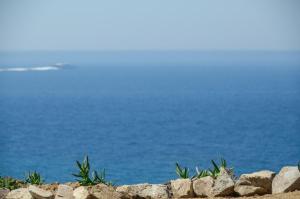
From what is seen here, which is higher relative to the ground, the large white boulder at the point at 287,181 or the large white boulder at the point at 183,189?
the large white boulder at the point at 287,181

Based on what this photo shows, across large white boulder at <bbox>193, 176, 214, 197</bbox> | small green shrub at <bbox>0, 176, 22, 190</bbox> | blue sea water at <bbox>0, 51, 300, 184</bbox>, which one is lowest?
blue sea water at <bbox>0, 51, 300, 184</bbox>

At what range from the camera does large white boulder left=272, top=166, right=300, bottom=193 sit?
37.4 feet

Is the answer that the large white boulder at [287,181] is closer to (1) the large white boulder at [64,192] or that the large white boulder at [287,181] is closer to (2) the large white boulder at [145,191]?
(2) the large white boulder at [145,191]

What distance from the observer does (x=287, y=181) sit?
11.4m

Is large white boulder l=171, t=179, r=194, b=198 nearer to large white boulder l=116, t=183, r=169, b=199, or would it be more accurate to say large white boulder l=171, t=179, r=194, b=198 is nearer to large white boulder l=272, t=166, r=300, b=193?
large white boulder l=116, t=183, r=169, b=199

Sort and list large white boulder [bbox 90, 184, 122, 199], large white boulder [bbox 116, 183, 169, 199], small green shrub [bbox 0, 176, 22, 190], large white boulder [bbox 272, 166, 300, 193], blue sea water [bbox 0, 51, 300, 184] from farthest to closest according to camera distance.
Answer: blue sea water [bbox 0, 51, 300, 184]
small green shrub [bbox 0, 176, 22, 190]
large white boulder [bbox 116, 183, 169, 199]
large white boulder [bbox 272, 166, 300, 193]
large white boulder [bbox 90, 184, 122, 199]

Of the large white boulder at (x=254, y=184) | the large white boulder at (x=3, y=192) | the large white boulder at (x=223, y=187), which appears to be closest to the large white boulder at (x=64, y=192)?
the large white boulder at (x=3, y=192)


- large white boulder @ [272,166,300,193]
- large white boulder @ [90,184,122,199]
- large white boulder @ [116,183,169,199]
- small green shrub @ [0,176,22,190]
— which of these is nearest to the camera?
large white boulder @ [90,184,122,199]

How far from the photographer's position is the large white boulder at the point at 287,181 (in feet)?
37.4

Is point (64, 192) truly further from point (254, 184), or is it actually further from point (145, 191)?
point (254, 184)

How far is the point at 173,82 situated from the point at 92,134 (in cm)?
6684

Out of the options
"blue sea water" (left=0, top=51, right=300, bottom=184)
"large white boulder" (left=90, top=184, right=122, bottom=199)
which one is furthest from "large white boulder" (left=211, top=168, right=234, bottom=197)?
"blue sea water" (left=0, top=51, right=300, bottom=184)

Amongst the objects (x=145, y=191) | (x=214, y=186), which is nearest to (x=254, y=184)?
(x=214, y=186)

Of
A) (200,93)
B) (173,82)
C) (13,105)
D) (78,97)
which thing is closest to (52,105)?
(13,105)
